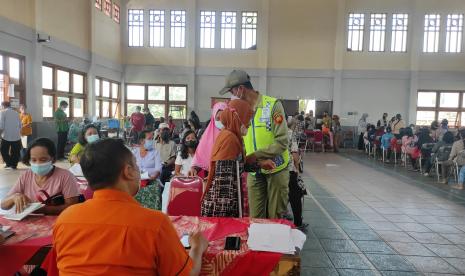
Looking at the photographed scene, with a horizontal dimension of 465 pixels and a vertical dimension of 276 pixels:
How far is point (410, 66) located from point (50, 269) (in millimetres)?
16799

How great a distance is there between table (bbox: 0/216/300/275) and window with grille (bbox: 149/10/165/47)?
14672mm

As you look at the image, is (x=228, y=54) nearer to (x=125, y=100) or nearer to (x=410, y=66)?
(x=125, y=100)

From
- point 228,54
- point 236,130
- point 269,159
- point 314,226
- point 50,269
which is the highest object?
point 228,54

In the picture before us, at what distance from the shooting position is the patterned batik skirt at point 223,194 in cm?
227

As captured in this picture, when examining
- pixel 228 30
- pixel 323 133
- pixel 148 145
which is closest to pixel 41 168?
pixel 148 145

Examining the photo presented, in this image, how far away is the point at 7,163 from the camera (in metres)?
7.99

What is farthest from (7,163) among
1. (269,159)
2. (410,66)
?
(410,66)

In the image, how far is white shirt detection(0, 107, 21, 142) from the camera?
774 centimetres

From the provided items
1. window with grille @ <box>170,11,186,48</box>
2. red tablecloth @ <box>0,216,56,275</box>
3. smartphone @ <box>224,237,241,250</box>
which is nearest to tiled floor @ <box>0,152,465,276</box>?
smartphone @ <box>224,237,241,250</box>

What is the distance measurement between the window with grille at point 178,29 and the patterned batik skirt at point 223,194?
14.4 metres

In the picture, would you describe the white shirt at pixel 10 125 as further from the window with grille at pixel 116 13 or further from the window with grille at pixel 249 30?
the window with grille at pixel 249 30

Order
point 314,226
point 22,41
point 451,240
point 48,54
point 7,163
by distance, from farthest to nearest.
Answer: point 48,54 → point 22,41 → point 7,163 → point 314,226 → point 451,240

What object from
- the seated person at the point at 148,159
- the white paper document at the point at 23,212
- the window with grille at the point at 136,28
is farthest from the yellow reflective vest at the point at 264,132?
the window with grille at the point at 136,28

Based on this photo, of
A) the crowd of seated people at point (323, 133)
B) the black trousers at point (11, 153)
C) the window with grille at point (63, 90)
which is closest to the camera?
the black trousers at point (11, 153)
